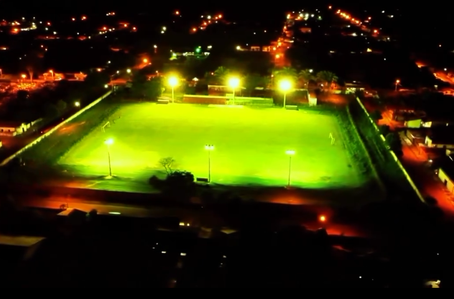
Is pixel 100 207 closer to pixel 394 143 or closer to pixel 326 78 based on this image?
pixel 394 143

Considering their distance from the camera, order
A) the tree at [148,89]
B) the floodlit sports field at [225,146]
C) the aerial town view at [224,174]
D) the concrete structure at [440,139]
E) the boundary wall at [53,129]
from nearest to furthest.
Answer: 1. the aerial town view at [224,174]
2. the floodlit sports field at [225,146]
3. the boundary wall at [53,129]
4. the concrete structure at [440,139]
5. the tree at [148,89]

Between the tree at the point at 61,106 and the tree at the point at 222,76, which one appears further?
the tree at the point at 222,76

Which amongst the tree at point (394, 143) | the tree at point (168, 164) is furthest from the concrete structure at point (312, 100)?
the tree at point (168, 164)

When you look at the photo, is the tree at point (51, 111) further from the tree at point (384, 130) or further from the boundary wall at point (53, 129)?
the tree at point (384, 130)

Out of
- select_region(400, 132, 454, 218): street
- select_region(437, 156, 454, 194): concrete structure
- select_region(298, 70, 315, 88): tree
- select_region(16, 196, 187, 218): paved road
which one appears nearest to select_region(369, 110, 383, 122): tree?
select_region(400, 132, 454, 218): street

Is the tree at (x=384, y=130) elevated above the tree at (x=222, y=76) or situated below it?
below

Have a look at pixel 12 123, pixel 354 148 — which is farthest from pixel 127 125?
pixel 354 148

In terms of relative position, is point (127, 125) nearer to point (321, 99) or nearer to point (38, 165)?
point (38, 165)
